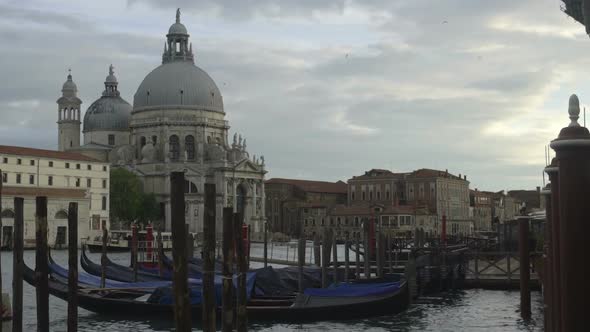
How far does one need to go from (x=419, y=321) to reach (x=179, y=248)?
8075 mm

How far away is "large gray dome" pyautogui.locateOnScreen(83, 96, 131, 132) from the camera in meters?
75.4

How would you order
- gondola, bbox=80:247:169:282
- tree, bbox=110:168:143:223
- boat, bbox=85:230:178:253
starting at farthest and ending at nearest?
tree, bbox=110:168:143:223
boat, bbox=85:230:178:253
gondola, bbox=80:247:169:282

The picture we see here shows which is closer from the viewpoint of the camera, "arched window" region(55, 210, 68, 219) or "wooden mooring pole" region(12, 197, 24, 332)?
"wooden mooring pole" region(12, 197, 24, 332)

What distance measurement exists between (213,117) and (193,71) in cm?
416

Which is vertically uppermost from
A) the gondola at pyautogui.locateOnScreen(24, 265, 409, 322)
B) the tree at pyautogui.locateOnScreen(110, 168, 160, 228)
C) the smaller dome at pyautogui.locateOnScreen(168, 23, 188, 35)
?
the smaller dome at pyautogui.locateOnScreen(168, 23, 188, 35)

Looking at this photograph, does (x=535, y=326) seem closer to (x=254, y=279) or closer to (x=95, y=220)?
(x=254, y=279)

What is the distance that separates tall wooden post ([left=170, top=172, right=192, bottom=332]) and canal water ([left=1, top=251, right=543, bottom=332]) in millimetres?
5669

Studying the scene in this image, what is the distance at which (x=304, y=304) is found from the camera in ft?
49.3

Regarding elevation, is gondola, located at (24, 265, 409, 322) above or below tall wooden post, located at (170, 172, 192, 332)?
below

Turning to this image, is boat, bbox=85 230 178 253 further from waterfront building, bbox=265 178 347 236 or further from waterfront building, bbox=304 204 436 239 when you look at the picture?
waterfront building, bbox=265 178 347 236

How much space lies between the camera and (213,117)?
7181cm

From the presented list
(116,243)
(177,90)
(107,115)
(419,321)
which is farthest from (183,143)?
(419,321)

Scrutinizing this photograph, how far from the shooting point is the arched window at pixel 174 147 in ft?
231

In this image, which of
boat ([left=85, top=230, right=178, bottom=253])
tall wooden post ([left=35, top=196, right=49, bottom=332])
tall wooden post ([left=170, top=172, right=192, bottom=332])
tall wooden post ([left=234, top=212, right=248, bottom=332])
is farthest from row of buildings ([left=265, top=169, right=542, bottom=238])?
tall wooden post ([left=170, top=172, right=192, bottom=332])
